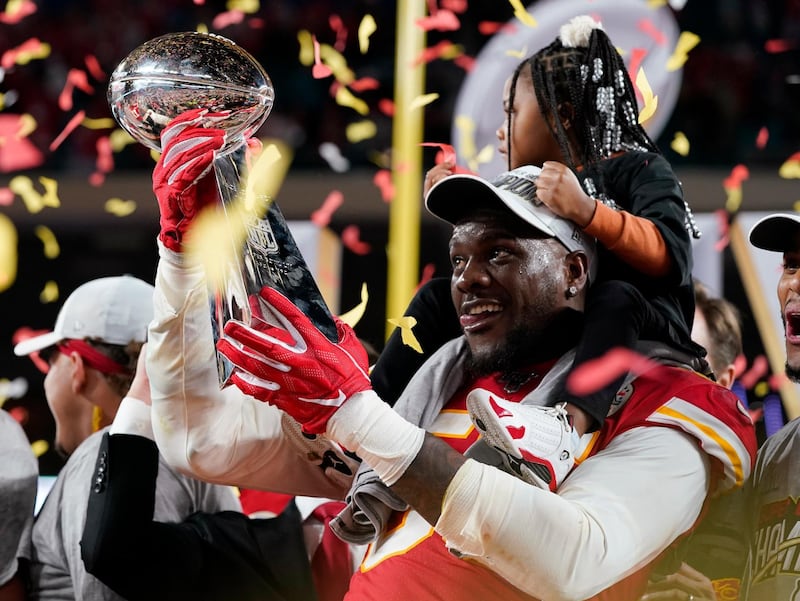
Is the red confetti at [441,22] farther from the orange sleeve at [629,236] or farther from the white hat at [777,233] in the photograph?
the orange sleeve at [629,236]

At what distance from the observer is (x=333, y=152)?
18.9 feet

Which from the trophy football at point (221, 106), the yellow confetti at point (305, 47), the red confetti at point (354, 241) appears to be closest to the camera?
the trophy football at point (221, 106)

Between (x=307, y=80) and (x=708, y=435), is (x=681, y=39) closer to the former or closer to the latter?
(x=307, y=80)

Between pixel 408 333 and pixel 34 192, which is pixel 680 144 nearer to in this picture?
pixel 408 333

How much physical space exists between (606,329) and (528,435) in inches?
12.0

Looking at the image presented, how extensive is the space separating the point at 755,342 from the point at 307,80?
2804 mm

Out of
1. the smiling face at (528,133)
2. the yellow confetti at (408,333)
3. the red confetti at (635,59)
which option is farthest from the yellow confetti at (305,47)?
the yellow confetti at (408,333)

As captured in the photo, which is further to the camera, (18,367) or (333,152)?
(333,152)

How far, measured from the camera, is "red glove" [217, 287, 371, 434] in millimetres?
1619

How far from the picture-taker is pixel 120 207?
554 centimetres

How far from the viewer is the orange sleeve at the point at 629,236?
1.94 meters

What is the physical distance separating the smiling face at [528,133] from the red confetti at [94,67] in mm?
4454

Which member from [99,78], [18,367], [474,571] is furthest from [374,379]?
[99,78]

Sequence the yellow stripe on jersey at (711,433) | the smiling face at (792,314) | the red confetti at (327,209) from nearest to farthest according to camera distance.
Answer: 1. the yellow stripe on jersey at (711,433)
2. the smiling face at (792,314)
3. the red confetti at (327,209)
